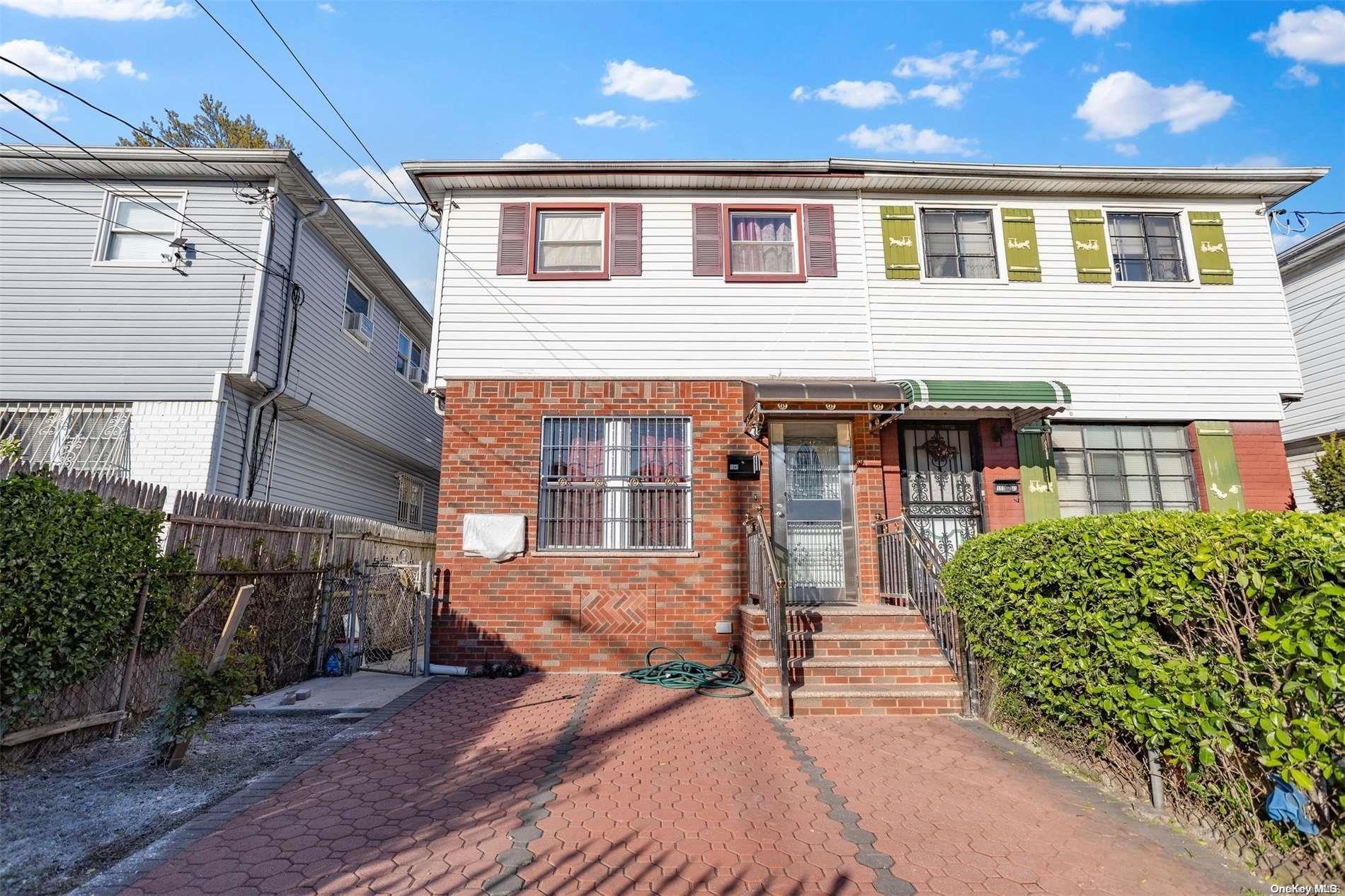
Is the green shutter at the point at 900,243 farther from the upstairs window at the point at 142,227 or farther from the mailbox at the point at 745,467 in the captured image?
the upstairs window at the point at 142,227

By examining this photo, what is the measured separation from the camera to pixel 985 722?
5.51 metres

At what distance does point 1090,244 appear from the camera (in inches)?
348

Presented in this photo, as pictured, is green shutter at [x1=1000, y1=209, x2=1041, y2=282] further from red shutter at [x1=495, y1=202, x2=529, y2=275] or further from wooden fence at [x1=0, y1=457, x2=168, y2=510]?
wooden fence at [x1=0, y1=457, x2=168, y2=510]

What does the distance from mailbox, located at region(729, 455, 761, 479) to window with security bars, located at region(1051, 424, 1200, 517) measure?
4.15 m

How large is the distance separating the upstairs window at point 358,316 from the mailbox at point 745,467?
27.9 ft

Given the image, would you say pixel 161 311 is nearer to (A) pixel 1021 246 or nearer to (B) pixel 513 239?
(B) pixel 513 239

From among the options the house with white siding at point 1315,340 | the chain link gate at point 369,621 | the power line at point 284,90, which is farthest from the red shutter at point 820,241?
the house with white siding at point 1315,340

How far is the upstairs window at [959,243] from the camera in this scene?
880 cm

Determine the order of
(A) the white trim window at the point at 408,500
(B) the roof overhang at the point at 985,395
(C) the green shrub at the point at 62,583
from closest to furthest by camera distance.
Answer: (C) the green shrub at the point at 62,583 → (B) the roof overhang at the point at 985,395 → (A) the white trim window at the point at 408,500

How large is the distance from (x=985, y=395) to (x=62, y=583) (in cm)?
872

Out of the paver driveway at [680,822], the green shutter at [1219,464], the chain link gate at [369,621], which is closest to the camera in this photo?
the paver driveway at [680,822]

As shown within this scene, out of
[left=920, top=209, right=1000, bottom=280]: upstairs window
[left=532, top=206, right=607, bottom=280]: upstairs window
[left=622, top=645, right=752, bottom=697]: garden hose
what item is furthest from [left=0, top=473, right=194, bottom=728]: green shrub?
[left=920, top=209, right=1000, bottom=280]: upstairs window

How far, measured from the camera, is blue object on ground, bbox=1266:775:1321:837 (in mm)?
2668

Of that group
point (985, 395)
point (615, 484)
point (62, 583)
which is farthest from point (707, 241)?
point (62, 583)
